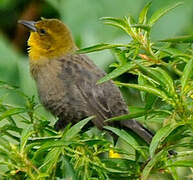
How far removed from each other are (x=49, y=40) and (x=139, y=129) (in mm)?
1103

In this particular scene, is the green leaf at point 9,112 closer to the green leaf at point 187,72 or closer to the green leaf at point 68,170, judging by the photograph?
the green leaf at point 68,170

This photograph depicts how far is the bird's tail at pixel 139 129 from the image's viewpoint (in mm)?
2999

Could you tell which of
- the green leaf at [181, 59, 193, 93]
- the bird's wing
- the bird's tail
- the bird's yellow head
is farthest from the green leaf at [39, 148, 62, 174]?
the bird's yellow head

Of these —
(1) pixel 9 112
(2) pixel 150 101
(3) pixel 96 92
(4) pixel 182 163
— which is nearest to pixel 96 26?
(3) pixel 96 92

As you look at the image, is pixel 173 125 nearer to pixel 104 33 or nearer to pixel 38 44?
pixel 38 44

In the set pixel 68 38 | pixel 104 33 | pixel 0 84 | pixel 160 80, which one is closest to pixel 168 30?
pixel 104 33

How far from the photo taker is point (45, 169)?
7.88 feet

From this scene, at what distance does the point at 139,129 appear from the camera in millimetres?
3119

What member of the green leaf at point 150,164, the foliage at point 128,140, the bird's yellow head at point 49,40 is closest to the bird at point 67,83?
the bird's yellow head at point 49,40

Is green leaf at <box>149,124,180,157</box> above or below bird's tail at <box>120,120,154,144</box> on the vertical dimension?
below

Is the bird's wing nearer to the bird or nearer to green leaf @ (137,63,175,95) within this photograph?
the bird

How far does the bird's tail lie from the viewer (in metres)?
3.00

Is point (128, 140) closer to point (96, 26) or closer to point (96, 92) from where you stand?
point (96, 92)

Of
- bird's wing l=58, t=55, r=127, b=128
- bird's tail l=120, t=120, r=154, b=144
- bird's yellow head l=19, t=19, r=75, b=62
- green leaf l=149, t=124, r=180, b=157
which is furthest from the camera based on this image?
bird's yellow head l=19, t=19, r=75, b=62
